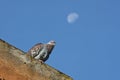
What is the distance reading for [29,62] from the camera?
12852 millimetres

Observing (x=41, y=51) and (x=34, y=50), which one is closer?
(x=34, y=50)

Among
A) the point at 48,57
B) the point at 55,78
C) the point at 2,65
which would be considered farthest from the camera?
the point at 48,57

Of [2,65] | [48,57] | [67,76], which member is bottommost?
[2,65]

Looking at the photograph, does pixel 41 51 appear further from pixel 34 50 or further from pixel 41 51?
pixel 34 50

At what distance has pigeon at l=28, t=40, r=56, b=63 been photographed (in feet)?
53.3

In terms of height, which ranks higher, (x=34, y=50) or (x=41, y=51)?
(x=41, y=51)

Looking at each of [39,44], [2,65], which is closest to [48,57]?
[39,44]

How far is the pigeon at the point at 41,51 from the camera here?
53.3 feet

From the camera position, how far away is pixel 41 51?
16.7m

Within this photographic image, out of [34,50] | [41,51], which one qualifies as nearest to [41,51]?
[41,51]

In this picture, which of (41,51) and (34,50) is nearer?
(34,50)

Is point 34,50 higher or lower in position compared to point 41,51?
lower

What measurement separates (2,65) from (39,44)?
480cm

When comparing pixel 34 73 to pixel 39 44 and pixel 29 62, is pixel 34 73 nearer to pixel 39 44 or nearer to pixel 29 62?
pixel 29 62
